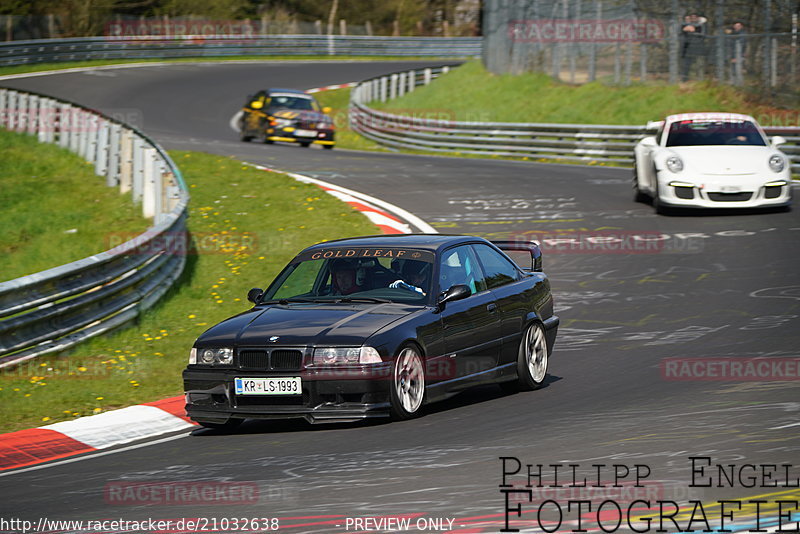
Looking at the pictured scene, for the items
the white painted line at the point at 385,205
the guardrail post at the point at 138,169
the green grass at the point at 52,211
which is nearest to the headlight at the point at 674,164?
the white painted line at the point at 385,205

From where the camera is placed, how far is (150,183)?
1752 centimetres

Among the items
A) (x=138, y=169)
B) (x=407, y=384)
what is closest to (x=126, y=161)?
(x=138, y=169)

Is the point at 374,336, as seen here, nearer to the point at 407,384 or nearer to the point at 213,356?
the point at 407,384

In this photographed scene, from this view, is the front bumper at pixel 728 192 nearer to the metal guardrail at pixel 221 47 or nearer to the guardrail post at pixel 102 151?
the guardrail post at pixel 102 151

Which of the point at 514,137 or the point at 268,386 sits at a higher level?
the point at 268,386

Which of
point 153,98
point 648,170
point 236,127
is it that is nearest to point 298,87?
point 153,98

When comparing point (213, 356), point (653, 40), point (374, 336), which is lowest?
point (213, 356)

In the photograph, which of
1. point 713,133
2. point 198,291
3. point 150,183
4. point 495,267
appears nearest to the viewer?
point 495,267

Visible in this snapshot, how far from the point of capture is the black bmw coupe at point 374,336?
8.30 meters

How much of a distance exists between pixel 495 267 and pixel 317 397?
2433mm

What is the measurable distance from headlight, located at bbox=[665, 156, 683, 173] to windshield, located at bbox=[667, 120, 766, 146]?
689 mm

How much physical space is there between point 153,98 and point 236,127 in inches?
227

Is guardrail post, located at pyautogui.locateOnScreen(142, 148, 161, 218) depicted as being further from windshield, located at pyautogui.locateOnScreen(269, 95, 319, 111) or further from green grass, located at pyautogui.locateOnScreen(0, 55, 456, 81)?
green grass, located at pyautogui.locateOnScreen(0, 55, 456, 81)

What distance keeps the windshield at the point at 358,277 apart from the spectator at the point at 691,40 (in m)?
24.6
